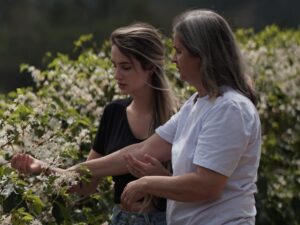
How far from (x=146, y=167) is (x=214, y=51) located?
21.1 inches

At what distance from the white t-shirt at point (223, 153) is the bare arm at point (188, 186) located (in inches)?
1.4

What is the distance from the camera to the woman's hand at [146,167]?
3914mm

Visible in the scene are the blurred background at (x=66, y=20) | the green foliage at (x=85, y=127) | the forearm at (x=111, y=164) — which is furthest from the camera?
the blurred background at (x=66, y=20)

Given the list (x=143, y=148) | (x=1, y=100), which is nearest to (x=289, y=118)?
(x=1, y=100)

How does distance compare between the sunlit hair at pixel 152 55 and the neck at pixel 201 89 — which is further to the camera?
the sunlit hair at pixel 152 55

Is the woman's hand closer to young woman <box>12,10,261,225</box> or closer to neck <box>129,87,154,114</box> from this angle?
young woman <box>12,10,261,225</box>

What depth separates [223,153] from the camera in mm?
3557

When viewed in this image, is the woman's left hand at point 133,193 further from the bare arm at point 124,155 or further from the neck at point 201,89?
the neck at point 201,89

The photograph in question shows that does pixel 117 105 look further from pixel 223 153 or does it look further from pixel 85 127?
pixel 223 153

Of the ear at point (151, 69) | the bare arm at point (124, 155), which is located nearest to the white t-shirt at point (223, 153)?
Answer: the bare arm at point (124, 155)

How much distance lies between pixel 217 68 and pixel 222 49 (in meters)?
0.07

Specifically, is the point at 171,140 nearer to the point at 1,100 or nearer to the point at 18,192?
the point at 18,192

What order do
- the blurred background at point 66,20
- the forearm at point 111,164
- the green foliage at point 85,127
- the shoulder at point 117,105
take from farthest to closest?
the blurred background at point 66,20 → the shoulder at point 117,105 → the forearm at point 111,164 → the green foliage at point 85,127

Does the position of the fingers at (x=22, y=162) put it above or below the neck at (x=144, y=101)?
below
